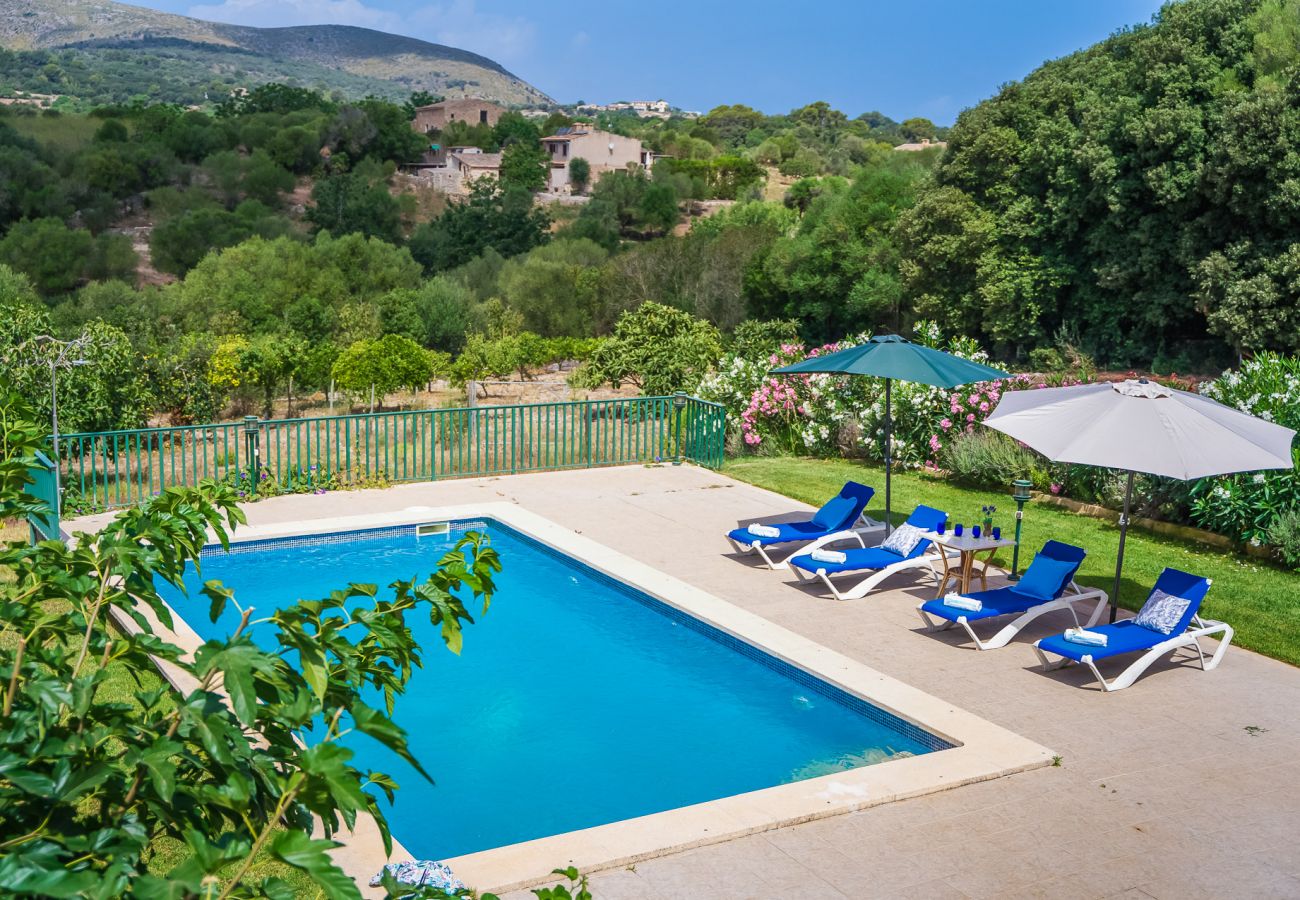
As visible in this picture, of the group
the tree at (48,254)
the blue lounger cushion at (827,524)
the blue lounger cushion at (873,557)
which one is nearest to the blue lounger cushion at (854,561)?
the blue lounger cushion at (873,557)

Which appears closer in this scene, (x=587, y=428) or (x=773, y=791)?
(x=773, y=791)

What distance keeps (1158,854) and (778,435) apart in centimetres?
1146

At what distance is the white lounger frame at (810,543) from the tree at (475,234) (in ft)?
168

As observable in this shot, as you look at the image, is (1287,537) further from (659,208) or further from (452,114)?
(452,114)

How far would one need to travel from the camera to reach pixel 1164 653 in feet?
27.0

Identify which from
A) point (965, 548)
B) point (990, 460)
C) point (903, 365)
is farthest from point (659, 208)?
point (965, 548)

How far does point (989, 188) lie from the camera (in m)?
35.0

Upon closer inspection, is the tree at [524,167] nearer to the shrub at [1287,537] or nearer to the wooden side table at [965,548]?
the shrub at [1287,537]

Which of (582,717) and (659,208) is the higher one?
(659,208)

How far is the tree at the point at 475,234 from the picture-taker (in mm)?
62219

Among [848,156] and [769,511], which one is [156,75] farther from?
[769,511]

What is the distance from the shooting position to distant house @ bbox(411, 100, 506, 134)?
108500mm

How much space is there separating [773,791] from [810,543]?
468cm

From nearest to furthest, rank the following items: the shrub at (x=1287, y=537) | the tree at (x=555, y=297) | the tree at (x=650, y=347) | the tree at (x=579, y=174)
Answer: the shrub at (x=1287, y=537), the tree at (x=650, y=347), the tree at (x=555, y=297), the tree at (x=579, y=174)
